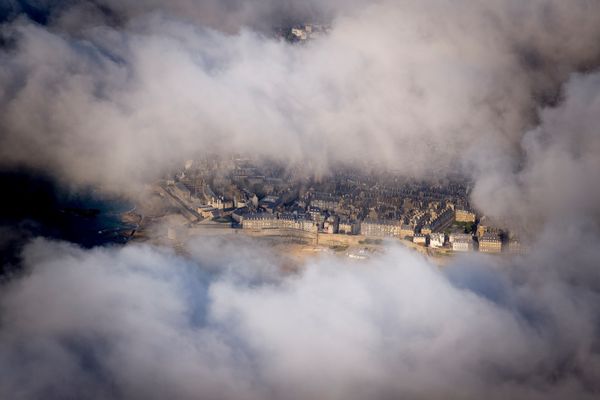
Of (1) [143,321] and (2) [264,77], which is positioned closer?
(1) [143,321]

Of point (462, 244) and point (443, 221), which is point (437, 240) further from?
point (443, 221)

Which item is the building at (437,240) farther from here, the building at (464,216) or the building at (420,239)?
the building at (464,216)

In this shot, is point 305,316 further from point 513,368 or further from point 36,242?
point 36,242

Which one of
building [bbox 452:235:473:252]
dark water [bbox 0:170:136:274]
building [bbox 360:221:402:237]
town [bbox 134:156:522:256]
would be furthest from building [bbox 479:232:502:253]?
dark water [bbox 0:170:136:274]

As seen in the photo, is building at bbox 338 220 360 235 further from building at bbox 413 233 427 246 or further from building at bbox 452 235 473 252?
building at bbox 452 235 473 252

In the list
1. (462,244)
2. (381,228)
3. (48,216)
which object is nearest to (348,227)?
(381,228)

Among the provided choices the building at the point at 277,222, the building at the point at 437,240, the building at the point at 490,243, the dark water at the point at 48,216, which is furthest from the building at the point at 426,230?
the dark water at the point at 48,216

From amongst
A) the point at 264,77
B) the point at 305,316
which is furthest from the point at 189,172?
the point at 305,316
